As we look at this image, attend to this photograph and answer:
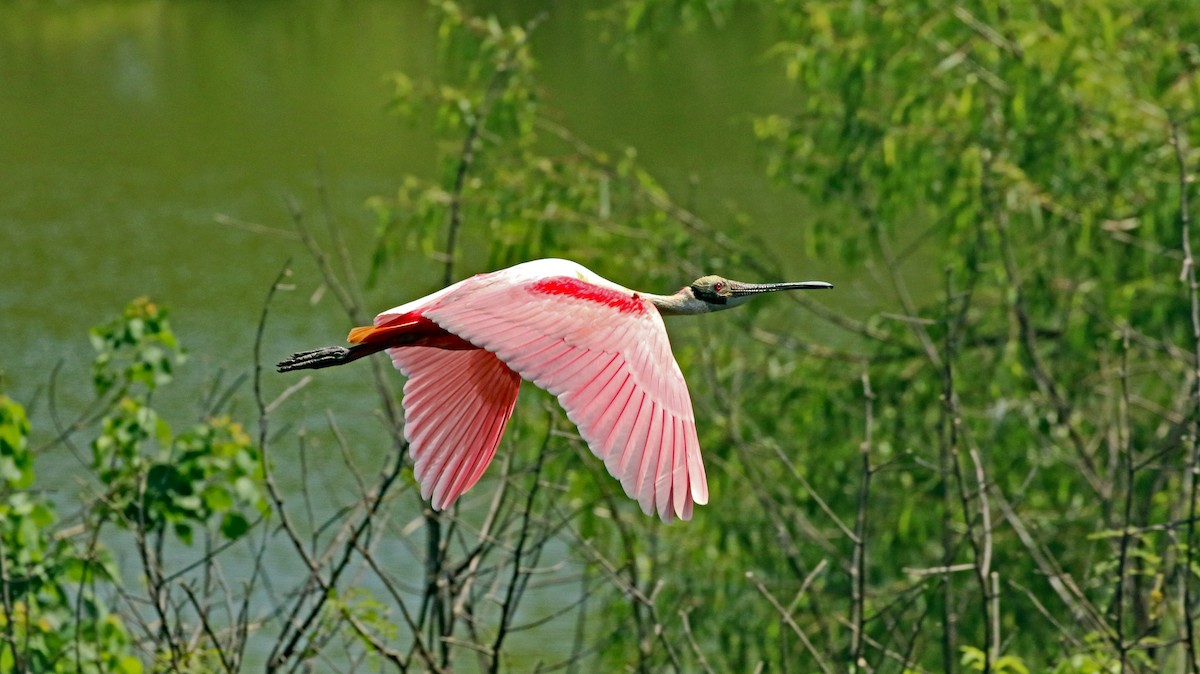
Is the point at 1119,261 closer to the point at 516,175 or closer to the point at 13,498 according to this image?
the point at 516,175

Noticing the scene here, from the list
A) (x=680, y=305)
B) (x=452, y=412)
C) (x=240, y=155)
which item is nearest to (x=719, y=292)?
(x=680, y=305)

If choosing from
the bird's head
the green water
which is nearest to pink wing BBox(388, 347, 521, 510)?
the bird's head

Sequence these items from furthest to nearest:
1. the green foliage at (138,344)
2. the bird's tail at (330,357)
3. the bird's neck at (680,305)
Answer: the green foliage at (138,344) < the bird's neck at (680,305) < the bird's tail at (330,357)

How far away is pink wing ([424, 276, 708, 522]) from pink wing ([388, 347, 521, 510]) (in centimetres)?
33

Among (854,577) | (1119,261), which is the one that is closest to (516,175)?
(1119,261)

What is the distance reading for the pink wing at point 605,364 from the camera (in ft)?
9.45

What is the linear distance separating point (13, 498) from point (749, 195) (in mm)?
13249

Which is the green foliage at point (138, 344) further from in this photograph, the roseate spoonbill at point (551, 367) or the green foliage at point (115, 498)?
the roseate spoonbill at point (551, 367)

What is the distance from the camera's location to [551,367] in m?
3.23

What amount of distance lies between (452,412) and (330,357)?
0.29m

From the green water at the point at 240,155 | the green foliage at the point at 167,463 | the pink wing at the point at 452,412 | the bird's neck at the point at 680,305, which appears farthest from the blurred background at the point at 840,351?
the bird's neck at the point at 680,305

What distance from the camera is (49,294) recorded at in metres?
16.1

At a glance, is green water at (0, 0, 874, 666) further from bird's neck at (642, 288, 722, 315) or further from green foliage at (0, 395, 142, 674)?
bird's neck at (642, 288, 722, 315)

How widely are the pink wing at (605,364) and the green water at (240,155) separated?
4845 mm
